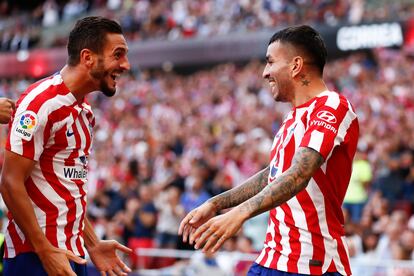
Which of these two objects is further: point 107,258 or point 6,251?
point 107,258

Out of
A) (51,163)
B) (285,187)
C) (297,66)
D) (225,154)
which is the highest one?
(225,154)

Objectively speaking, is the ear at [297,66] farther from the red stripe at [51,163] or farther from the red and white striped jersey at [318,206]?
the red stripe at [51,163]

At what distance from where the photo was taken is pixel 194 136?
16.3 m

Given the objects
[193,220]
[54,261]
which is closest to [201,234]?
[193,220]

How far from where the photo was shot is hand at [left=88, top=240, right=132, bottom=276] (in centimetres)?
562

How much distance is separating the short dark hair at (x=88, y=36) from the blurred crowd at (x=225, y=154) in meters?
5.54

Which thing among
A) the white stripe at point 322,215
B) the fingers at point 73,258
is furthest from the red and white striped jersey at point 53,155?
the white stripe at point 322,215

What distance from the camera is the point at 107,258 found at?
18.5 ft

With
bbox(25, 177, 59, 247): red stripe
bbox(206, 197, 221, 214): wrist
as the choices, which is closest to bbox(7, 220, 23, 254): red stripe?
bbox(25, 177, 59, 247): red stripe

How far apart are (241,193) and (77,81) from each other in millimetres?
1219

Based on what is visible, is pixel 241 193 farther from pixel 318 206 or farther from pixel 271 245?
pixel 318 206

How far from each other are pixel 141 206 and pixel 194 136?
11.7 ft

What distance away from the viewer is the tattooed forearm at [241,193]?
16.9 ft

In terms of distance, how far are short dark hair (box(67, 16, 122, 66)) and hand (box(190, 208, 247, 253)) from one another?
137 cm
